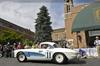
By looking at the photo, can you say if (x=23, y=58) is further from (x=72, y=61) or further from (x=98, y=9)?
(x=98, y=9)

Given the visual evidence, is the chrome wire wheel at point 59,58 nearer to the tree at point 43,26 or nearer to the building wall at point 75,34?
the building wall at point 75,34

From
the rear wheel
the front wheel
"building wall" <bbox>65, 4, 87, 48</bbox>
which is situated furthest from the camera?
"building wall" <bbox>65, 4, 87, 48</bbox>

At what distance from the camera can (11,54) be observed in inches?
1070

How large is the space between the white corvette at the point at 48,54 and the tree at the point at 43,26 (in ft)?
145

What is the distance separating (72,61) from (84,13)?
18.6 m

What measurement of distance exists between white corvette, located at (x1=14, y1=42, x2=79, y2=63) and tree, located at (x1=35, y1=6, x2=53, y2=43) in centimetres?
4429

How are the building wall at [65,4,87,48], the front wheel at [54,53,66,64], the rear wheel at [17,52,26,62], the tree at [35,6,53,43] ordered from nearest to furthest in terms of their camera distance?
the front wheel at [54,53,66,64] < the rear wheel at [17,52,26,62] < the building wall at [65,4,87,48] < the tree at [35,6,53,43]

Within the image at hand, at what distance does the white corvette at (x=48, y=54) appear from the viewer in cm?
1891

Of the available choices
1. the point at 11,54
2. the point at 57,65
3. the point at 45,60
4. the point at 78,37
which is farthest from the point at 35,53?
the point at 78,37

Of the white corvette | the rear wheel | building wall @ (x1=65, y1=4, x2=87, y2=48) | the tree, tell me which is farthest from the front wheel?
the tree

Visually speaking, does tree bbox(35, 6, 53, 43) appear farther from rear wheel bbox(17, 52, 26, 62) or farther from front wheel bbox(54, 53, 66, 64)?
front wheel bbox(54, 53, 66, 64)

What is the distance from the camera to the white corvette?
18.9 m

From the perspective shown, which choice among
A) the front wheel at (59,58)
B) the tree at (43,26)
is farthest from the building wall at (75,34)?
the front wheel at (59,58)

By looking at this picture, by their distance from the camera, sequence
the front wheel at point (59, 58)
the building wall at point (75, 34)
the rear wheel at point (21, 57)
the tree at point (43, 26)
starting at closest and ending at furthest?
1. the front wheel at point (59, 58)
2. the rear wheel at point (21, 57)
3. the building wall at point (75, 34)
4. the tree at point (43, 26)
